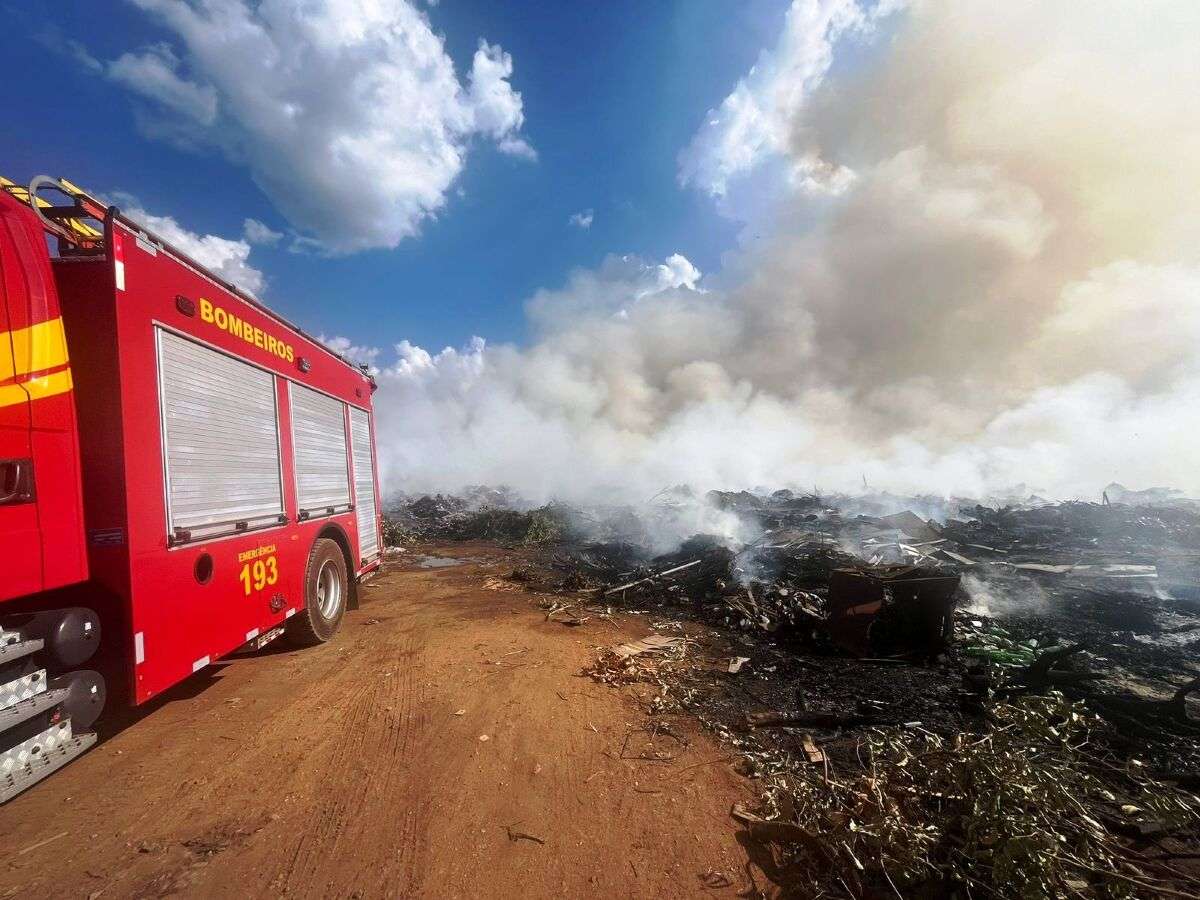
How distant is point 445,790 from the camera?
11.3 feet

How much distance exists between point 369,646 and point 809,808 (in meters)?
5.48

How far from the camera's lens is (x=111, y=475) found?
132 inches

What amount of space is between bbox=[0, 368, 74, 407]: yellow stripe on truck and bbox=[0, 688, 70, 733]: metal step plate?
6.00 feet

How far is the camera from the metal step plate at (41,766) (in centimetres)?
297

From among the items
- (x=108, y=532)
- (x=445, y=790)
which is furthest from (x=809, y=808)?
(x=108, y=532)

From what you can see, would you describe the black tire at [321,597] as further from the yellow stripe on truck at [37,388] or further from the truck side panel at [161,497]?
the yellow stripe on truck at [37,388]

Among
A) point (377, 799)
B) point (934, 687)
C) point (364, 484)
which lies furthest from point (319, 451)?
point (934, 687)

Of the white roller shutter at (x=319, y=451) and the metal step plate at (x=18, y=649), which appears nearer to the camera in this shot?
the metal step plate at (x=18, y=649)

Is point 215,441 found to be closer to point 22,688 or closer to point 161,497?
point 161,497

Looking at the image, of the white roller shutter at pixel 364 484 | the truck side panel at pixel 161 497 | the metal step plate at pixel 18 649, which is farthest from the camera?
the white roller shutter at pixel 364 484

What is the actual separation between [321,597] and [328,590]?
7.6 inches

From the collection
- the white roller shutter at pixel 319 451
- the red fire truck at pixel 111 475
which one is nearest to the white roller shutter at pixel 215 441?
the red fire truck at pixel 111 475

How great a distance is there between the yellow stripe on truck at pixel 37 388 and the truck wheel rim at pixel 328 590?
372 cm

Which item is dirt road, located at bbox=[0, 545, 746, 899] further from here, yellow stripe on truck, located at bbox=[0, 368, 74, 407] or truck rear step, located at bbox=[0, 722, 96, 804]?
yellow stripe on truck, located at bbox=[0, 368, 74, 407]
